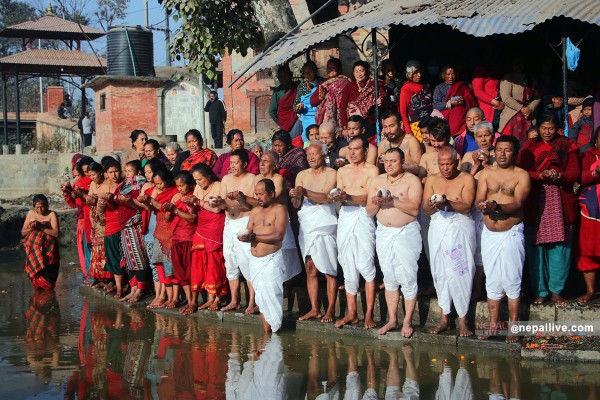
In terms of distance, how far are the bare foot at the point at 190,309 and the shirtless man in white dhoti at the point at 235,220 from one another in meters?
0.43

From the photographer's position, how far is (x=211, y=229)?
9.39 metres

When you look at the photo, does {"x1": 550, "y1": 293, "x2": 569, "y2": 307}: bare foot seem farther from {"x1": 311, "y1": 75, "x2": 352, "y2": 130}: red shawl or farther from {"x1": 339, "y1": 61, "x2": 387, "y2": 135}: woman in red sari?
{"x1": 311, "y1": 75, "x2": 352, "y2": 130}: red shawl

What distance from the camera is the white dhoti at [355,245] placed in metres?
8.19

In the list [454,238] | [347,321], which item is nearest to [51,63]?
[347,321]

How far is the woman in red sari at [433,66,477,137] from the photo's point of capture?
30.8 ft

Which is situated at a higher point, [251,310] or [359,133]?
[359,133]

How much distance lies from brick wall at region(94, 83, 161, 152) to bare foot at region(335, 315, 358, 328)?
15.8 metres

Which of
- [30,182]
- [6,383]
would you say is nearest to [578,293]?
[6,383]

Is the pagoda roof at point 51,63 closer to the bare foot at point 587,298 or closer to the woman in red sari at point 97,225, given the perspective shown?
the woman in red sari at point 97,225

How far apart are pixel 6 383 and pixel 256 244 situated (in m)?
2.62

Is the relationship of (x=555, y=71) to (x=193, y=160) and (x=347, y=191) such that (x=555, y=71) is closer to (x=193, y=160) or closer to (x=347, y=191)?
(x=347, y=191)

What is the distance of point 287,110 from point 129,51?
46.6ft

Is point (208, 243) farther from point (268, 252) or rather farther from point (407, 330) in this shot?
point (407, 330)

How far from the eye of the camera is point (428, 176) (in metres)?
7.98
